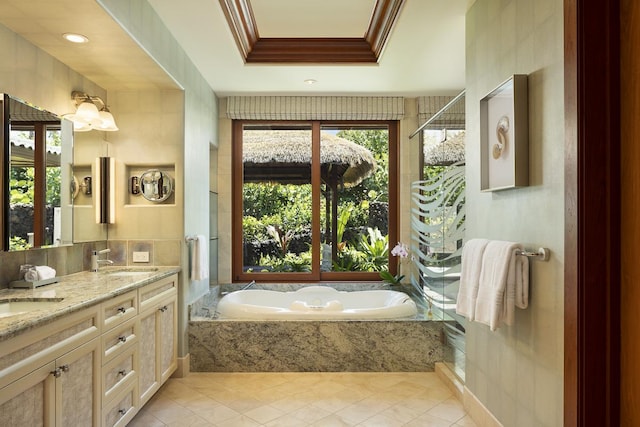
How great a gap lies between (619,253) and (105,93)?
3.38 metres

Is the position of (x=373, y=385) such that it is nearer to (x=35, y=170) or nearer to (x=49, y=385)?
(x=49, y=385)

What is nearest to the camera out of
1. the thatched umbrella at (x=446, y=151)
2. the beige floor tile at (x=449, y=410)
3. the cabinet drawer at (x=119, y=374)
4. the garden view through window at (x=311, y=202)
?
the cabinet drawer at (x=119, y=374)

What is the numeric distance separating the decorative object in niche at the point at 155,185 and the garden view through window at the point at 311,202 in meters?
1.43

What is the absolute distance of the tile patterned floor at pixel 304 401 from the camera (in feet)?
8.64

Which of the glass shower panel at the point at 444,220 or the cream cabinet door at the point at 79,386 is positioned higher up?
the glass shower panel at the point at 444,220

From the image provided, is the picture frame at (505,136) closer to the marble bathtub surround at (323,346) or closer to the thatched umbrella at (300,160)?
the marble bathtub surround at (323,346)

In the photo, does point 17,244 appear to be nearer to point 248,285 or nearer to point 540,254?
point 248,285

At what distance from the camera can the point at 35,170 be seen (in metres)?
2.40

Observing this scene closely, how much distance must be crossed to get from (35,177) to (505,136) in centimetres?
248

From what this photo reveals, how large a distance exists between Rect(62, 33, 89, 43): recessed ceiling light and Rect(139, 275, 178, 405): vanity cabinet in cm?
144

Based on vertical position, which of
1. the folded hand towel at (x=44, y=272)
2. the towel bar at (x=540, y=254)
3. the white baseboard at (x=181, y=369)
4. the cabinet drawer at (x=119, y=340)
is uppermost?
the towel bar at (x=540, y=254)

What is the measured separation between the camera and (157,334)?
2861mm

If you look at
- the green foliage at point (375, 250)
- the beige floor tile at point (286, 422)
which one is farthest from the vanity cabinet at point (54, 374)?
the green foliage at point (375, 250)

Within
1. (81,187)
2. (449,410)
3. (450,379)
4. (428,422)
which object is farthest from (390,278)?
(81,187)
